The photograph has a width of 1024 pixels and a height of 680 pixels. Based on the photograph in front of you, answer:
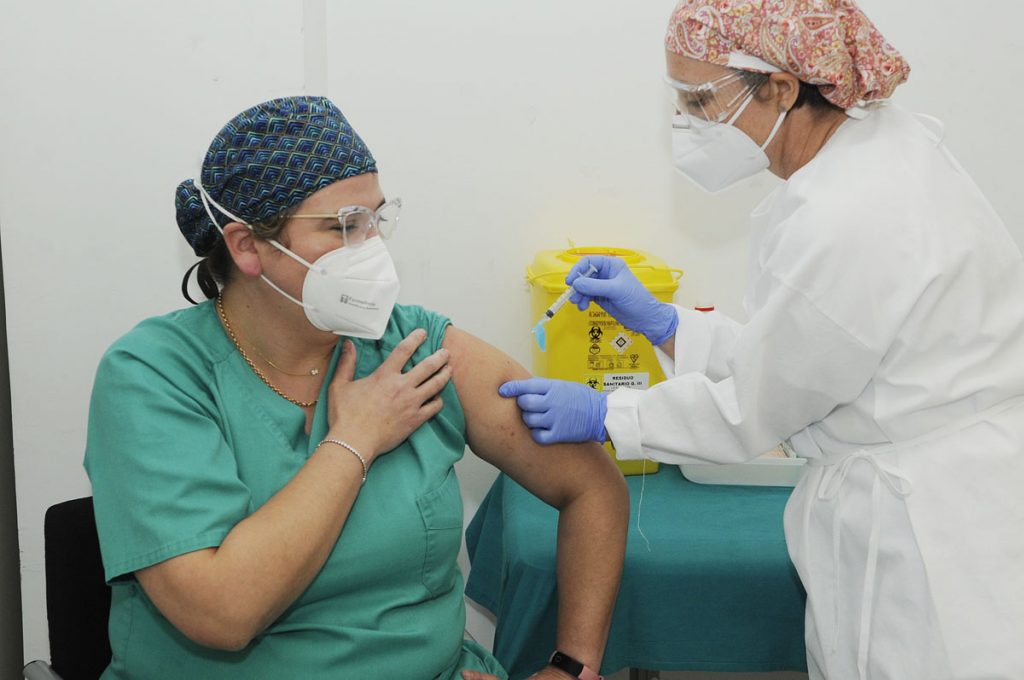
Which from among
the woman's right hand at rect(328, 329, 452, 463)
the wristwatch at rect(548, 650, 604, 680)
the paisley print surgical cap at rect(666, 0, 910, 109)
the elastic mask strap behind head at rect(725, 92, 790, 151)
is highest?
the paisley print surgical cap at rect(666, 0, 910, 109)

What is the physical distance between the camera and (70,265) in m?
2.10

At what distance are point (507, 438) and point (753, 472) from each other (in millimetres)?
754

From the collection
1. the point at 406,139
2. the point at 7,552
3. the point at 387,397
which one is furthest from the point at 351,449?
the point at 7,552

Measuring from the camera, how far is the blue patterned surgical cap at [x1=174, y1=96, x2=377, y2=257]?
1307mm

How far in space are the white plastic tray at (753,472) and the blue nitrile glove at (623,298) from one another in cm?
41

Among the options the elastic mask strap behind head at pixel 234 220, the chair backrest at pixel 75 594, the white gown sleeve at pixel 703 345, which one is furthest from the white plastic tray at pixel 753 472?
the chair backrest at pixel 75 594

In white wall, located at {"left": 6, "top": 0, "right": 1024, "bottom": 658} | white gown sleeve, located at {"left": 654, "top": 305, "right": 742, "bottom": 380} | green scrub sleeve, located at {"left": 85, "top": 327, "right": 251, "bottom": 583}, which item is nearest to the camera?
green scrub sleeve, located at {"left": 85, "top": 327, "right": 251, "bottom": 583}

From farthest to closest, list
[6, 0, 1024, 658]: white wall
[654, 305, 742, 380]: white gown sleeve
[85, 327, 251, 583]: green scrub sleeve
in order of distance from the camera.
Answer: [6, 0, 1024, 658]: white wall, [654, 305, 742, 380]: white gown sleeve, [85, 327, 251, 583]: green scrub sleeve

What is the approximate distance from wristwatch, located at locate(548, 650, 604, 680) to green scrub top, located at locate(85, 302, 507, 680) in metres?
0.14

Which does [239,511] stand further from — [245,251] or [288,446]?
[245,251]

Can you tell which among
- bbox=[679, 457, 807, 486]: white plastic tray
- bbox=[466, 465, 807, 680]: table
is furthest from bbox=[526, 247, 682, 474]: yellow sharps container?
bbox=[466, 465, 807, 680]: table

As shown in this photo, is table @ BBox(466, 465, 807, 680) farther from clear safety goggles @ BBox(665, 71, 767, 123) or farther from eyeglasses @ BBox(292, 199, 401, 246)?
clear safety goggles @ BBox(665, 71, 767, 123)

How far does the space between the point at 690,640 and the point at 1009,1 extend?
1.78m

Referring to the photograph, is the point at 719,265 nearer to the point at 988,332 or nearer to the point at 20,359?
the point at 988,332
